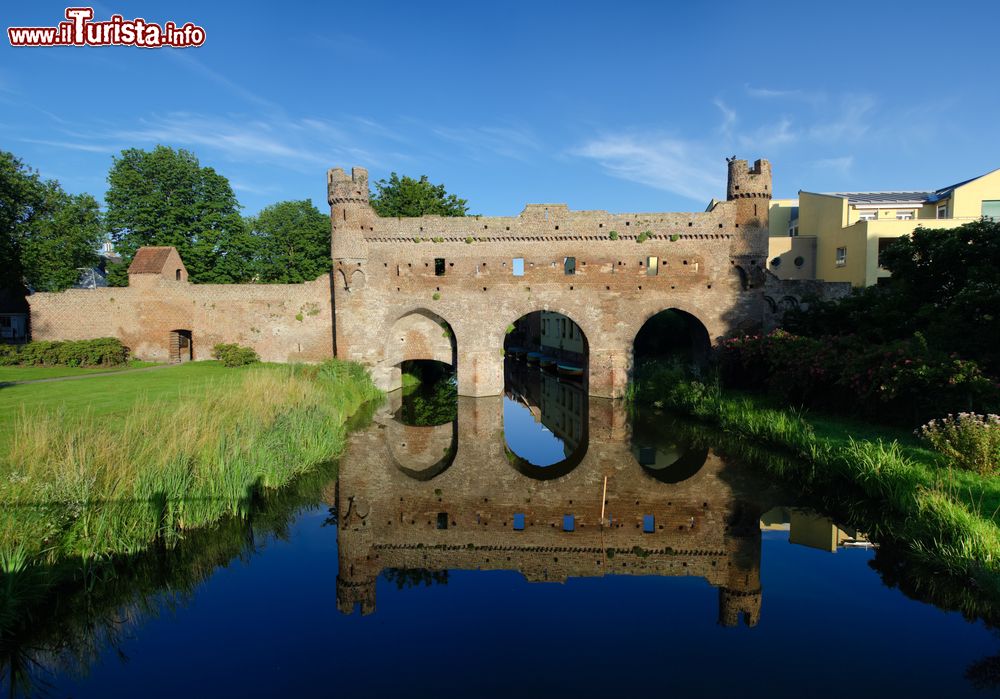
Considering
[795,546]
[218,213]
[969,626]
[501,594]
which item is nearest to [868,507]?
[795,546]

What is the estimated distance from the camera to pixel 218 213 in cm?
3216

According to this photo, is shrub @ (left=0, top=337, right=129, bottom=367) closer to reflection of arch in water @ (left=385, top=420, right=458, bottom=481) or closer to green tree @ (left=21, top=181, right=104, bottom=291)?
green tree @ (left=21, top=181, right=104, bottom=291)

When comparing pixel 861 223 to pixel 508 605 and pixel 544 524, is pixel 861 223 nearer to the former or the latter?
pixel 544 524

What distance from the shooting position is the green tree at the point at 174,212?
99.5 feet

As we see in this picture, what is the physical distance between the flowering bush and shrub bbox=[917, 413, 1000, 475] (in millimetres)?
1381

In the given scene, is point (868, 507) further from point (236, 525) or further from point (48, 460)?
point (48, 460)

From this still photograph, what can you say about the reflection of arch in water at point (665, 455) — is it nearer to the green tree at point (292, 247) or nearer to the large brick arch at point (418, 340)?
the large brick arch at point (418, 340)

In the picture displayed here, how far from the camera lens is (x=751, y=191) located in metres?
19.6

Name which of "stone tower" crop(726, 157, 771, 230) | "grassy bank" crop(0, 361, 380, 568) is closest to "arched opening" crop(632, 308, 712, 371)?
"stone tower" crop(726, 157, 771, 230)

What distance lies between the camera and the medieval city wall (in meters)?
23.1

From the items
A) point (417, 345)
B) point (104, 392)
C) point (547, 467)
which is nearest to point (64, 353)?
point (104, 392)

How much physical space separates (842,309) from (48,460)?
2069 cm

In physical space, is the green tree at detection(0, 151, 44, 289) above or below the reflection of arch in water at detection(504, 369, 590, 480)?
above

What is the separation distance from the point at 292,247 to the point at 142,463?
116 ft
